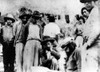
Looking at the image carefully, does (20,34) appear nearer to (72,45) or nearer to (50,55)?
(50,55)

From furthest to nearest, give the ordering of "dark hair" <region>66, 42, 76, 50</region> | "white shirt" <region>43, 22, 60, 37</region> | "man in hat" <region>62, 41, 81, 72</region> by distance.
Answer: "white shirt" <region>43, 22, 60, 37</region>
"dark hair" <region>66, 42, 76, 50</region>
"man in hat" <region>62, 41, 81, 72</region>

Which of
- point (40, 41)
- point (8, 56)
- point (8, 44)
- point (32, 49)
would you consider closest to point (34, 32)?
point (40, 41)

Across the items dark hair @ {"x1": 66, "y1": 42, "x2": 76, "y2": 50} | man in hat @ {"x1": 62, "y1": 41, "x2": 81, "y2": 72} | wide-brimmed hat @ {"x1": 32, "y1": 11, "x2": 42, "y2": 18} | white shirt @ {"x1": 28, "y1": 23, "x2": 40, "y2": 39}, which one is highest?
wide-brimmed hat @ {"x1": 32, "y1": 11, "x2": 42, "y2": 18}

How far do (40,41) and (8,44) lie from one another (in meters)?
0.54

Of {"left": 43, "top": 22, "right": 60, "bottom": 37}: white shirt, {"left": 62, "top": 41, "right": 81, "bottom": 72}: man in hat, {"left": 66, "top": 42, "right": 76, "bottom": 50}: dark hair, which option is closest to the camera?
{"left": 62, "top": 41, "right": 81, "bottom": 72}: man in hat

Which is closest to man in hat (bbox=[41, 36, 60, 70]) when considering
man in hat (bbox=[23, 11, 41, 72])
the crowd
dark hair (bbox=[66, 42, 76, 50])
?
the crowd

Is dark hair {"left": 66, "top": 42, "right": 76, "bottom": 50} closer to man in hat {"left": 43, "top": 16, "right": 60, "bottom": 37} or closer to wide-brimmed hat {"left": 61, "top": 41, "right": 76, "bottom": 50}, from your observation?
wide-brimmed hat {"left": 61, "top": 41, "right": 76, "bottom": 50}

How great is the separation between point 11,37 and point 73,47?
1048 mm

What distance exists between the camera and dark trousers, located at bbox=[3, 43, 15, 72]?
728 centimetres

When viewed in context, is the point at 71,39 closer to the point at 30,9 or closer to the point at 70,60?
the point at 70,60

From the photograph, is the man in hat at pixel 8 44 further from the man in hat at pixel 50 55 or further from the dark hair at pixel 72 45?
the dark hair at pixel 72 45

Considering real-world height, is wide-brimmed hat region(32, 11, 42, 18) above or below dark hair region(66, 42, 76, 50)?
above

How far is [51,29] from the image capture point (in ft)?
23.9

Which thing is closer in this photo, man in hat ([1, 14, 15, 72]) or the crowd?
the crowd
